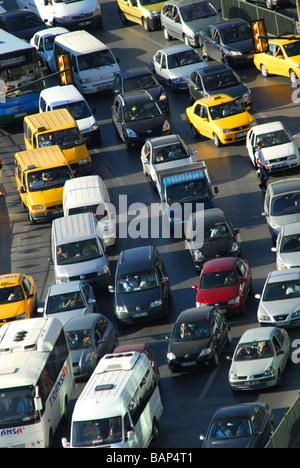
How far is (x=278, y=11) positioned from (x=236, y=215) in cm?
1963

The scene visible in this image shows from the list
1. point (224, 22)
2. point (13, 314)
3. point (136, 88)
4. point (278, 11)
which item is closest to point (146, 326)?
point (13, 314)

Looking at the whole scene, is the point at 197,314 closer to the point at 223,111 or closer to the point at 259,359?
the point at 259,359

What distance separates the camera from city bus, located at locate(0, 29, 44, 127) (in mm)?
43281

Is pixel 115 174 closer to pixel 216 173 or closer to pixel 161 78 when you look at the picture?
pixel 216 173

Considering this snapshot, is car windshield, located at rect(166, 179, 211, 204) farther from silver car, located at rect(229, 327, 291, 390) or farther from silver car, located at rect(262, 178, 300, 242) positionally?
silver car, located at rect(229, 327, 291, 390)

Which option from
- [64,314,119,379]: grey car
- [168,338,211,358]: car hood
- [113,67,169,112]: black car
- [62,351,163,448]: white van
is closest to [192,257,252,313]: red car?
[168,338,211,358]: car hood

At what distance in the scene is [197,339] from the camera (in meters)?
25.7

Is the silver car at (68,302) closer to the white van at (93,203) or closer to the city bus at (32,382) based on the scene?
the white van at (93,203)

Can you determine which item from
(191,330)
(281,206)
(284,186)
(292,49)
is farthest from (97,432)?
(292,49)

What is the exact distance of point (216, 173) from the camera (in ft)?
123

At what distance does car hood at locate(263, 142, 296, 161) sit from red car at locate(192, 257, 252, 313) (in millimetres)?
7336

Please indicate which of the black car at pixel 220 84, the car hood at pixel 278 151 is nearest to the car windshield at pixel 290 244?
the car hood at pixel 278 151

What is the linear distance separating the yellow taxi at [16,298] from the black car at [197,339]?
19.5 ft

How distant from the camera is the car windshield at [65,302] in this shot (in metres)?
29.3
